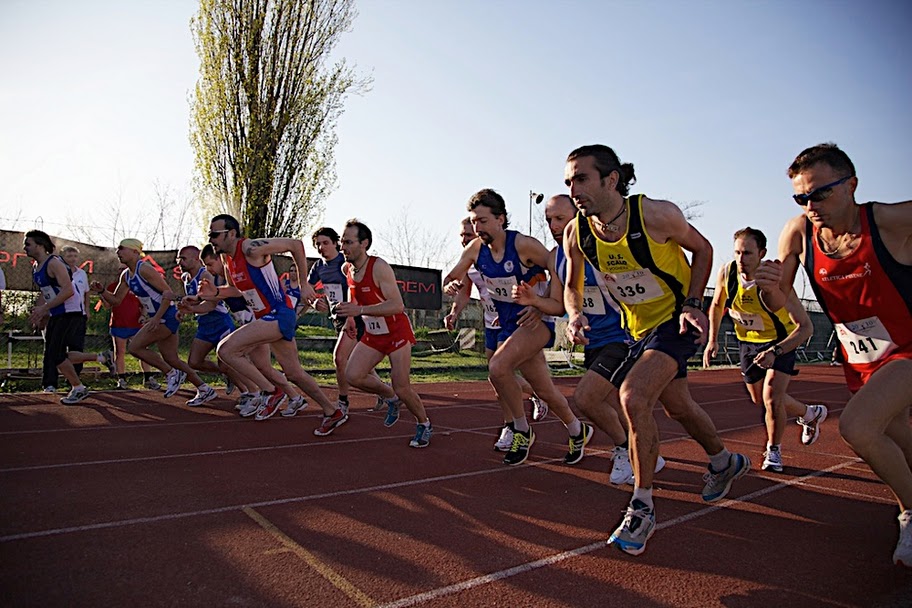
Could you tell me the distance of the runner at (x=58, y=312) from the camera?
8.52 meters

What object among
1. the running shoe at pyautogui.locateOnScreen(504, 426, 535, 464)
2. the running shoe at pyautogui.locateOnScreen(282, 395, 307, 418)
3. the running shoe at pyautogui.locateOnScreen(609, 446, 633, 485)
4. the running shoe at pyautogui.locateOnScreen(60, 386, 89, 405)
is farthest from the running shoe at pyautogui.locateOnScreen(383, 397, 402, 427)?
the running shoe at pyautogui.locateOnScreen(60, 386, 89, 405)

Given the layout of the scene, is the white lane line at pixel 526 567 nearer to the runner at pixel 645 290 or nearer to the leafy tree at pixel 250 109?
the runner at pixel 645 290

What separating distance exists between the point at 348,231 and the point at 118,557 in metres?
3.59

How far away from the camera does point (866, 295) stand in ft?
10.8

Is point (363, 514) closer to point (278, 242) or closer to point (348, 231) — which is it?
point (348, 231)

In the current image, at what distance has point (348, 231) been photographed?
20.4 feet

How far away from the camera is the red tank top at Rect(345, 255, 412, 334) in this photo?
625 cm

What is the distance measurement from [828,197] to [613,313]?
209 cm

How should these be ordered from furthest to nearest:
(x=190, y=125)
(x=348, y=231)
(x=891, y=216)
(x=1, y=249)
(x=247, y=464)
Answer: (x=190, y=125) → (x=1, y=249) → (x=348, y=231) → (x=247, y=464) → (x=891, y=216)


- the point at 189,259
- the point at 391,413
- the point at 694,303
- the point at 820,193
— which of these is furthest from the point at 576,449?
the point at 189,259

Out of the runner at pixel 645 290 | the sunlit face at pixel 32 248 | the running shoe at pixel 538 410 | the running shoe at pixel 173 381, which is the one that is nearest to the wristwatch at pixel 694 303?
the runner at pixel 645 290

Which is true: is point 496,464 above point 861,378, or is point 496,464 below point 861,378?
below

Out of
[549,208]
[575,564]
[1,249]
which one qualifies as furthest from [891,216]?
[1,249]

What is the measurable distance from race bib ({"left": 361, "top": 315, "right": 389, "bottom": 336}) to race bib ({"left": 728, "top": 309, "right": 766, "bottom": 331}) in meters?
3.06
